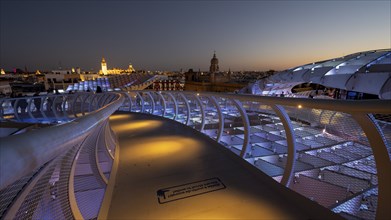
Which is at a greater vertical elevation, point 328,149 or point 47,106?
point 47,106

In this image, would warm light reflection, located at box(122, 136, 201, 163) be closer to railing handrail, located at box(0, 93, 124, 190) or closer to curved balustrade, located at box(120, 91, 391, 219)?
curved balustrade, located at box(120, 91, 391, 219)

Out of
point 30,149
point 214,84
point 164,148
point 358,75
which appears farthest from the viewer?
point 214,84

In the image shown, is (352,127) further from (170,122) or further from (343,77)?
(343,77)

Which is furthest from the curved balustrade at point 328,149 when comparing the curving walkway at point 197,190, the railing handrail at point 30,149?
the railing handrail at point 30,149

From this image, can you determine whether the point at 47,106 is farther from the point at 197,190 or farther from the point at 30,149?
the point at 30,149

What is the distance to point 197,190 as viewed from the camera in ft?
7.15

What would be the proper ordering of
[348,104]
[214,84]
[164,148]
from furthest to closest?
[214,84] → [164,148] → [348,104]

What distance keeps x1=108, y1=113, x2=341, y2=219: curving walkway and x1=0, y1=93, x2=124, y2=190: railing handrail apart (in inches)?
50.6

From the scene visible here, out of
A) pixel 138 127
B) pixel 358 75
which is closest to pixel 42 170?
pixel 138 127

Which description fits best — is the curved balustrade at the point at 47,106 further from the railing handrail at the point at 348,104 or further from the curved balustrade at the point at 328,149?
the railing handrail at the point at 348,104

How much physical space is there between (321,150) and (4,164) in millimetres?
5371

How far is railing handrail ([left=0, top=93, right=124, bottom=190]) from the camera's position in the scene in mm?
488

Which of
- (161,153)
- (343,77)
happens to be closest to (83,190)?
(161,153)

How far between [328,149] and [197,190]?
3942mm
